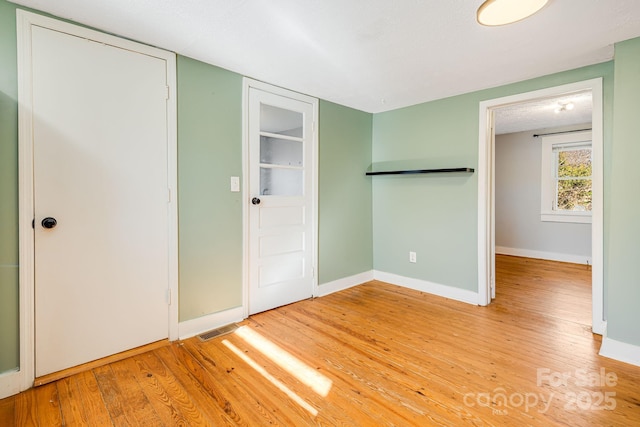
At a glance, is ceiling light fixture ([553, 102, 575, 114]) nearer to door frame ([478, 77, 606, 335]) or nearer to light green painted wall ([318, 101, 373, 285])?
door frame ([478, 77, 606, 335])

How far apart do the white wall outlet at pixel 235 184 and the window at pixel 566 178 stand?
5294mm

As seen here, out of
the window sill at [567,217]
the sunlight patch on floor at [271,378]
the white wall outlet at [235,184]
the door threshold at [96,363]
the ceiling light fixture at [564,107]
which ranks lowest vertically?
the sunlight patch on floor at [271,378]

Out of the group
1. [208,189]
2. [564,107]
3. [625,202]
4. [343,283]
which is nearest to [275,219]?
[208,189]

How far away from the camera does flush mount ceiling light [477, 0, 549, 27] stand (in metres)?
1.55

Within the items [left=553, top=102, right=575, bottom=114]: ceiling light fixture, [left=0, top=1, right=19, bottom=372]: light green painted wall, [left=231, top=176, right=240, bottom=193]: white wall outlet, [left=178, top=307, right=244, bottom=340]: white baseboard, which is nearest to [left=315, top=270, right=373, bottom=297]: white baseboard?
[left=178, top=307, right=244, bottom=340]: white baseboard

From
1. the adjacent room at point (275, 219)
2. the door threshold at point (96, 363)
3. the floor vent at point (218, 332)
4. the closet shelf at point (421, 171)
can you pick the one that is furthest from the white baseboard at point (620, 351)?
the door threshold at point (96, 363)

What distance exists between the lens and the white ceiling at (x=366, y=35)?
1708 millimetres

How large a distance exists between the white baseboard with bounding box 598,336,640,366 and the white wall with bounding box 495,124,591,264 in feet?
11.5

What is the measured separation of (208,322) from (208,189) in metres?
1.11

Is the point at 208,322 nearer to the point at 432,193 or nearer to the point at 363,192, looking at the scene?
the point at 363,192

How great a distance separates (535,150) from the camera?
Answer: 5246mm

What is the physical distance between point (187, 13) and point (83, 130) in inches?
39.1

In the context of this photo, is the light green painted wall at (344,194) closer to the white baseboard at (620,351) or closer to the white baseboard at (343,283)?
the white baseboard at (343,283)

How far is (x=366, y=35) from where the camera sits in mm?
2006
